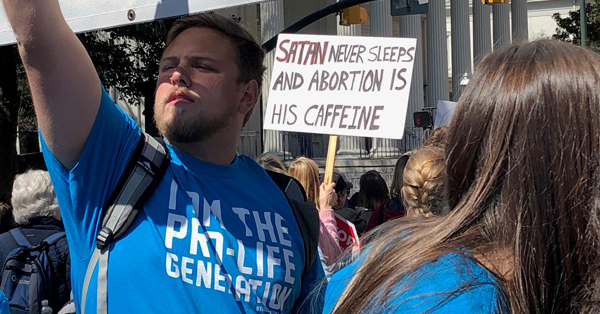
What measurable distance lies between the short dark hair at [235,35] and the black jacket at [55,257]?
6.26 ft

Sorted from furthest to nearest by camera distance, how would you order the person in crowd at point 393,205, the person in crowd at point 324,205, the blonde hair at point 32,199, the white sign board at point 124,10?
the person in crowd at point 393,205 < the blonde hair at point 32,199 < the person in crowd at point 324,205 < the white sign board at point 124,10

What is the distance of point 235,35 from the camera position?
205 centimetres

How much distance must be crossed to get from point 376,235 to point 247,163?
0.94 m

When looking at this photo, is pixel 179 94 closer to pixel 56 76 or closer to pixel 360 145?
pixel 56 76

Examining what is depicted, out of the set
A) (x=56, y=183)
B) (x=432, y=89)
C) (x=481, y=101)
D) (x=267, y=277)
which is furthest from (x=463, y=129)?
(x=432, y=89)

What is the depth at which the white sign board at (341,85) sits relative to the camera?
4.12m

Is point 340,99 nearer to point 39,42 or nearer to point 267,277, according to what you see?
point 267,277

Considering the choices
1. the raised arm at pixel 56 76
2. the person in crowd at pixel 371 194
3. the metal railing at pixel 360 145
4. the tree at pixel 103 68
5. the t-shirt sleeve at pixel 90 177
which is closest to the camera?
the raised arm at pixel 56 76

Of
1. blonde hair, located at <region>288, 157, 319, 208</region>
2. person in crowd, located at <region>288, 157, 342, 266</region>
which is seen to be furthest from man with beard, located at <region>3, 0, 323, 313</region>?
blonde hair, located at <region>288, 157, 319, 208</region>

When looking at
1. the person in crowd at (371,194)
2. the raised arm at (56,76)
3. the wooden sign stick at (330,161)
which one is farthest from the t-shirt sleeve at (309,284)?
the person in crowd at (371,194)

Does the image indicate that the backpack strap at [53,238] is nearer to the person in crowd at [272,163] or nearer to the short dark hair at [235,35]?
the person in crowd at [272,163]

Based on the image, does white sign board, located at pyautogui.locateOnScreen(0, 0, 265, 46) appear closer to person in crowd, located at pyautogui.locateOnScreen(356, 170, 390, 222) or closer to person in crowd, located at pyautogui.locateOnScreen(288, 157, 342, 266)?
person in crowd, located at pyautogui.locateOnScreen(288, 157, 342, 266)

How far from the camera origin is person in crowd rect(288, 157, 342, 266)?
3.56 meters

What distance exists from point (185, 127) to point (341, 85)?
2541 mm
